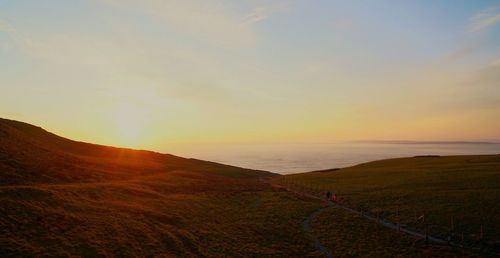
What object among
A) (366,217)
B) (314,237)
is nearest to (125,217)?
(314,237)

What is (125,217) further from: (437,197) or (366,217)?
(437,197)

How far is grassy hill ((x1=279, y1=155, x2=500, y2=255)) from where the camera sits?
42688 mm

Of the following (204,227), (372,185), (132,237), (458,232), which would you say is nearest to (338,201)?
(372,185)

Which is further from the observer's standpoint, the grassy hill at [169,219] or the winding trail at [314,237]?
the winding trail at [314,237]

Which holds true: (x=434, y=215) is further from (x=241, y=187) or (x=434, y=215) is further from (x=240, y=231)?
(x=241, y=187)

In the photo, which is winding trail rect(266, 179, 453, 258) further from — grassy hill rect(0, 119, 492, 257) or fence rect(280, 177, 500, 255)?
grassy hill rect(0, 119, 492, 257)

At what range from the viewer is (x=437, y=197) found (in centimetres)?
5812

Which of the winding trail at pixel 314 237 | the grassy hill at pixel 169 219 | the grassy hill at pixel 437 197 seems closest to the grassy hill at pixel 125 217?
the grassy hill at pixel 169 219

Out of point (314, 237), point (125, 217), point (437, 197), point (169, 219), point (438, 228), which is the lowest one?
point (314, 237)

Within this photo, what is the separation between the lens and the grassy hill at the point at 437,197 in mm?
42688

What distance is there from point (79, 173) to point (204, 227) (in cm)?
3728

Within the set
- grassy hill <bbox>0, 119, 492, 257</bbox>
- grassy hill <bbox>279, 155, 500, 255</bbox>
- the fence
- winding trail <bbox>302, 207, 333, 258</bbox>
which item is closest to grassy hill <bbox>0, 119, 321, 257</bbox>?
grassy hill <bbox>0, 119, 492, 257</bbox>

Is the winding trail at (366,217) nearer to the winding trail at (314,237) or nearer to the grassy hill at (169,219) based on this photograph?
the winding trail at (314,237)

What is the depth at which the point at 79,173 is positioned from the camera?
6875cm
